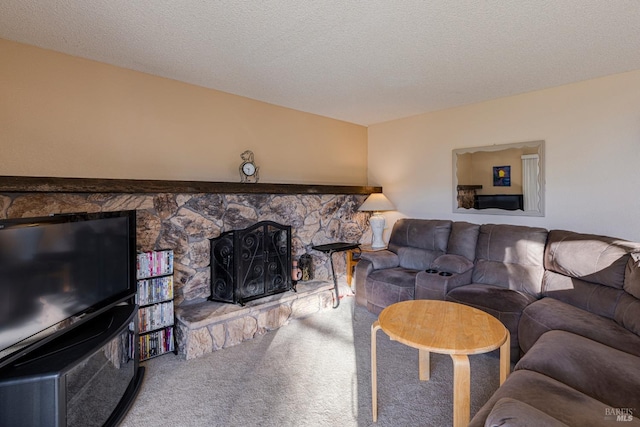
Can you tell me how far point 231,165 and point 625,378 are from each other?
3305 mm

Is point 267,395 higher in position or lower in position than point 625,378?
lower

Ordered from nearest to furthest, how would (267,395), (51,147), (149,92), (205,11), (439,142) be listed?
(205,11)
(267,395)
(51,147)
(149,92)
(439,142)

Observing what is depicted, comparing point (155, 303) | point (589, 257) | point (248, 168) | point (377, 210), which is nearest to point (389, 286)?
point (377, 210)

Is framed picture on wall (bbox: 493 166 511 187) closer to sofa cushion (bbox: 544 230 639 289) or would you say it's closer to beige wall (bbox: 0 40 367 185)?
sofa cushion (bbox: 544 230 639 289)

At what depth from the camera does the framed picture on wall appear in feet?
11.2

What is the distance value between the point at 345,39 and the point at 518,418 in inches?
88.6

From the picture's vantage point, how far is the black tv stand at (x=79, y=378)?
139cm

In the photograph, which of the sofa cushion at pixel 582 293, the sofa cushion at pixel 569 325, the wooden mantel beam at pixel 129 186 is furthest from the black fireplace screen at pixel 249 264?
the sofa cushion at pixel 582 293

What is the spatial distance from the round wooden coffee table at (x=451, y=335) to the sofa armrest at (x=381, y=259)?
128 centimetres

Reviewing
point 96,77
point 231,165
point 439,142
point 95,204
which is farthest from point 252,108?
point 439,142

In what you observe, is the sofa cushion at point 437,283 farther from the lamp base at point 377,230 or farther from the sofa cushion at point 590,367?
the lamp base at point 377,230

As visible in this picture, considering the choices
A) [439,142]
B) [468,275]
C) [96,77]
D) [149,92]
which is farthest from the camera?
[439,142]

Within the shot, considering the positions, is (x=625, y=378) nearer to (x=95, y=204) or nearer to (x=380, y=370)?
(x=380, y=370)

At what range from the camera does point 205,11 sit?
1.82m
